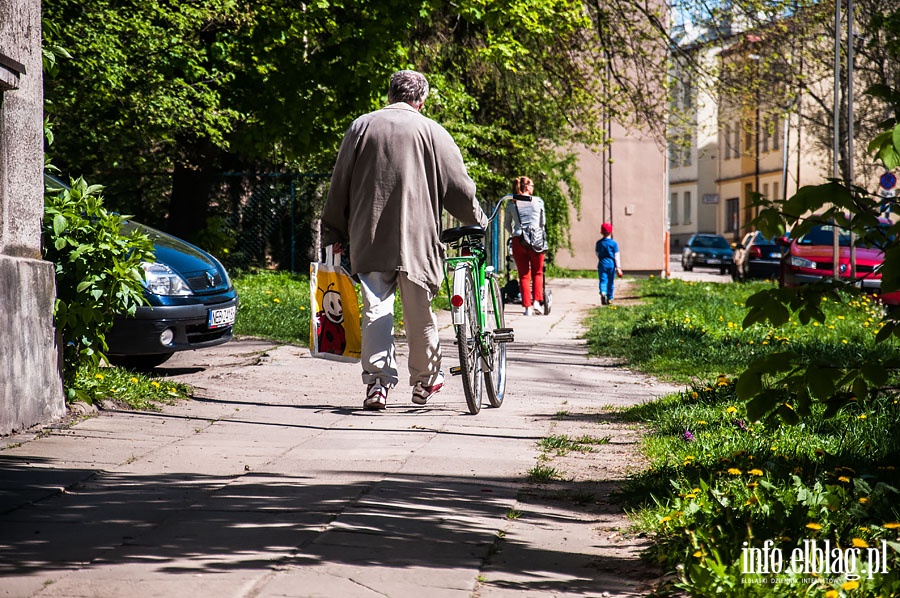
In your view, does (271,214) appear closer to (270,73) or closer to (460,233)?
(270,73)

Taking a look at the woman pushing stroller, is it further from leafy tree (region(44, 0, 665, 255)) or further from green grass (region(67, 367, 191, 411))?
green grass (region(67, 367, 191, 411))

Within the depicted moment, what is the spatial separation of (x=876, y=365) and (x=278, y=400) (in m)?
4.53

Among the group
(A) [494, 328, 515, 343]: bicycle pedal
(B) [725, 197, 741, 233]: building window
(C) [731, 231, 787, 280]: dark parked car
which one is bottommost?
(A) [494, 328, 515, 343]: bicycle pedal

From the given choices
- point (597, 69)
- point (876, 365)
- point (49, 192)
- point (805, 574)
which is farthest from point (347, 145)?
point (597, 69)

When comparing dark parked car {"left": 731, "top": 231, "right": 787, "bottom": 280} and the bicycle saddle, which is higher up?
the bicycle saddle

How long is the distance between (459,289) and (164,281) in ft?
8.60

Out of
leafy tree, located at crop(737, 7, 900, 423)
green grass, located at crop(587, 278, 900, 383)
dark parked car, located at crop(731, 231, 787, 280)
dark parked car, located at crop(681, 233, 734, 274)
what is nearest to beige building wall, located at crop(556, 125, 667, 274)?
dark parked car, located at crop(731, 231, 787, 280)

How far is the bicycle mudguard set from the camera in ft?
21.5

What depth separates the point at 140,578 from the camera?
3107 mm

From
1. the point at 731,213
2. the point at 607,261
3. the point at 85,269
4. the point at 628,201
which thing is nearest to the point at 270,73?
the point at 607,261

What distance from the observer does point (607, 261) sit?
1766 cm

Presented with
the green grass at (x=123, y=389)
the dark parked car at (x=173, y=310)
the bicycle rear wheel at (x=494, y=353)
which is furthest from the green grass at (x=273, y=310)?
the bicycle rear wheel at (x=494, y=353)

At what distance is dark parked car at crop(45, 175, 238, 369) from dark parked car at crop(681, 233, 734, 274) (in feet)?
127

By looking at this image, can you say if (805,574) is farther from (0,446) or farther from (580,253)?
Result: (580,253)
